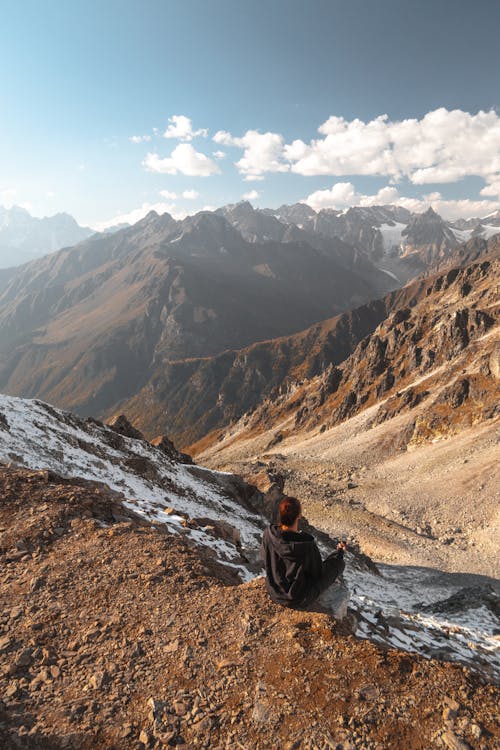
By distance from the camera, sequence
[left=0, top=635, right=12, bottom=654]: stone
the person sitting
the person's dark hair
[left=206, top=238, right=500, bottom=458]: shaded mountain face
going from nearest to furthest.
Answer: the person's dark hair < the person sitting < [left=0, top=635, right=12, bottom=654]: stone < [left=206, top=238, right=500, bottom=458]: shaded mountain face

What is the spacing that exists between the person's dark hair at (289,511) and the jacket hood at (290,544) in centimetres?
26

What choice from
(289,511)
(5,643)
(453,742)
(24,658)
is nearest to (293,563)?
(289,511)

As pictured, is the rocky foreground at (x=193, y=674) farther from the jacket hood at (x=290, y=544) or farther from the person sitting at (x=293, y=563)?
the jacket hood at (x=290, y=544)

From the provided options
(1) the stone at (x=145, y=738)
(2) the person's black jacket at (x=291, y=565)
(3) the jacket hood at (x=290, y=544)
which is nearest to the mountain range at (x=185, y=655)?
(1) the stone at (x=145, y=738)

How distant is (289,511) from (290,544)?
73 centimetres

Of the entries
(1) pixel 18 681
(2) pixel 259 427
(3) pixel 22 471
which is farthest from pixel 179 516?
(2) pixel 259 427

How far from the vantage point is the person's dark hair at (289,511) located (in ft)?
27.3

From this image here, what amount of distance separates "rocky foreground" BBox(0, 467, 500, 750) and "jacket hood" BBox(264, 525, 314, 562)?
1.75m

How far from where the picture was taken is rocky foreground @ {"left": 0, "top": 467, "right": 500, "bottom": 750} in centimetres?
669

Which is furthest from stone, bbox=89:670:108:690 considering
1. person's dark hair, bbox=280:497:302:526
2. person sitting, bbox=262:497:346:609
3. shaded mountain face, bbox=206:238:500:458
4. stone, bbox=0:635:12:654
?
shaded mountain face, bbox=206:238:500:458

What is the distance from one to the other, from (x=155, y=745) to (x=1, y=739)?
2.46 metres

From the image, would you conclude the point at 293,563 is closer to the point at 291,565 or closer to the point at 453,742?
the point at 291,565

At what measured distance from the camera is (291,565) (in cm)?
875

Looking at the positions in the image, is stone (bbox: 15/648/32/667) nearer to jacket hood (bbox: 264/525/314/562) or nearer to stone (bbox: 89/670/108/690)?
stone (bbox: 89/670/108/690)
